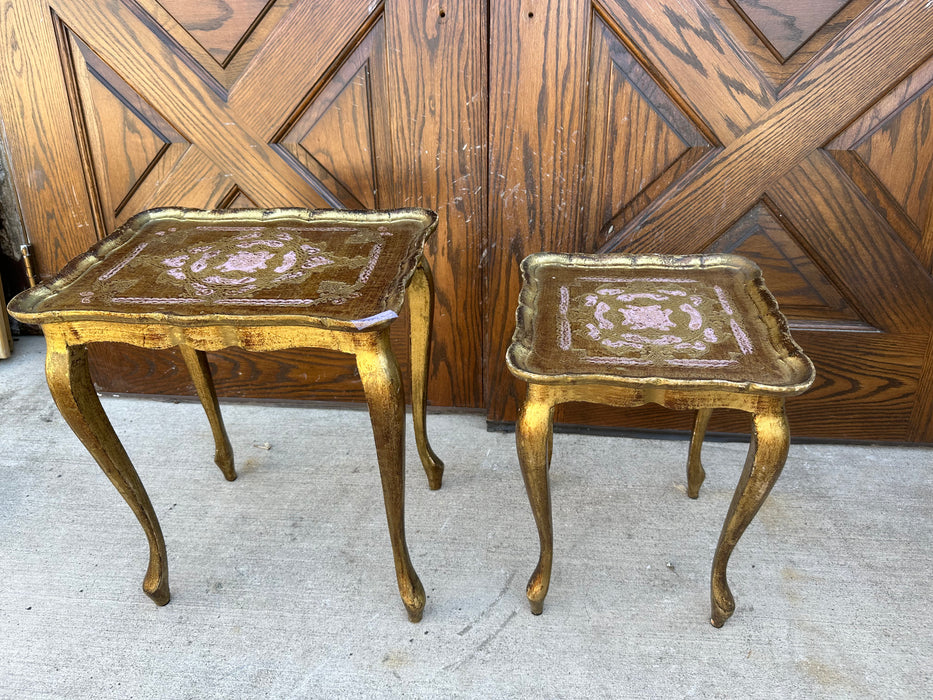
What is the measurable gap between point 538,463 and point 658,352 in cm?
33

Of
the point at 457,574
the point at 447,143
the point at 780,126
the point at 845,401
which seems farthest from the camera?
the point at 845,401

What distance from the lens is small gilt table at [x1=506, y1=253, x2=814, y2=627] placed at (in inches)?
50.2

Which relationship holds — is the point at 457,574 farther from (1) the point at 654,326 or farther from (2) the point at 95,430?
(2) the point at 95,430

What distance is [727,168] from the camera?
189 cm

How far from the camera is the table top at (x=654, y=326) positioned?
4.17 ft

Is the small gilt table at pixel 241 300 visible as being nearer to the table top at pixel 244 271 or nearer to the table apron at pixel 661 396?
the table top at pixel 244 271

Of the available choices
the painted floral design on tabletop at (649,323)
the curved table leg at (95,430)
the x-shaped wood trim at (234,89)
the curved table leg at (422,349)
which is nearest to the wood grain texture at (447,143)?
the x-shaped wood trim at (234,89)

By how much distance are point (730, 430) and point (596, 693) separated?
1060mm

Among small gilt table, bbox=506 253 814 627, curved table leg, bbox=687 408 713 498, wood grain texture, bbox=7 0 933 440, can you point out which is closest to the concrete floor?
curved table leg, bbox=687 408 713 498

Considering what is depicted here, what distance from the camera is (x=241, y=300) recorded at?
1.37m

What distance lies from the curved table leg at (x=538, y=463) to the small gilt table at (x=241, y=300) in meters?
0.25


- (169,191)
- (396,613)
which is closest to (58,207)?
(169,191)

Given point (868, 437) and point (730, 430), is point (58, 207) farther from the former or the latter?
point (868, 437)

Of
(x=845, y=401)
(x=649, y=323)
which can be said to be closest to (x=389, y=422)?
(x=649, y=323)
